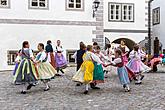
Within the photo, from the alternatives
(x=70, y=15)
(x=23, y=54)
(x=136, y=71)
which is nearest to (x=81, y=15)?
(x=70, y=15)

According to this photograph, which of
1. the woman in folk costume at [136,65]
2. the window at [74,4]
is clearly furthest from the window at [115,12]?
the woman in folk costume at [136,65]

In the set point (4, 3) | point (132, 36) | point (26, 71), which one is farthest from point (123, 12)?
point (26, 71)

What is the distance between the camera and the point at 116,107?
8703 mm

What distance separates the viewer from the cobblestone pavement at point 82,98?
8.83m

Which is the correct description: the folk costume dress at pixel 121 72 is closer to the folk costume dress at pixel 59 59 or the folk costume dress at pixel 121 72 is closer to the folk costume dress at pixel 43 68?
the folk costume dress at pixel 43 68

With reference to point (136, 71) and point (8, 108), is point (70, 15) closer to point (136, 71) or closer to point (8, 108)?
point (136, 71)

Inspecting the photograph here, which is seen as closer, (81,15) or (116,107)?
(116,107)

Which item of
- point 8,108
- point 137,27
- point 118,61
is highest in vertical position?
point 137,27

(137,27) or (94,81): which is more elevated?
(137,27)

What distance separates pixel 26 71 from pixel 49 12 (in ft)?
35.2

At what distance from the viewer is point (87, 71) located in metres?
11.1

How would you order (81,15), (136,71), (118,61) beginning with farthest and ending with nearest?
(81,15), (136,71), (118,61)

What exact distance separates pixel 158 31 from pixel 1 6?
1708 cm

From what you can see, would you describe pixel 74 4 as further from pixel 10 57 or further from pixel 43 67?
pixel 43 67
